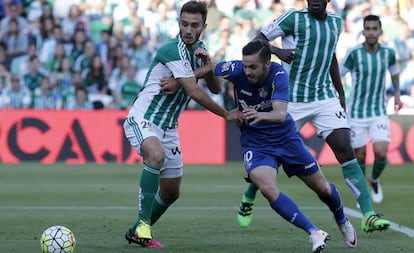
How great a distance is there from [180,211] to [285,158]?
3971mm

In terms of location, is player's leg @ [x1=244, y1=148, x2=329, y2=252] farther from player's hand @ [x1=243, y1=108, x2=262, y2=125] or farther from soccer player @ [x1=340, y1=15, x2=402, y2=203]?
soccer player @ [x1=340, y1=15, x2=402, y2=203]

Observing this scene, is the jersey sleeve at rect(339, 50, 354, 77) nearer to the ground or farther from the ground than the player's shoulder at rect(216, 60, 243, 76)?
nearer to the ground

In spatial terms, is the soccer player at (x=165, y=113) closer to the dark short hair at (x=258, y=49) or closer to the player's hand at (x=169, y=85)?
the player's hand at (x=169, y=85)

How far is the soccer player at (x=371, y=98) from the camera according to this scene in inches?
→ 545

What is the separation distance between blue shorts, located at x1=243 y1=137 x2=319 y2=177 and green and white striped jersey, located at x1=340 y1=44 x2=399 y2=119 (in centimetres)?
560

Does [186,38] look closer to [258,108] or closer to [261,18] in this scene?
[258,108]

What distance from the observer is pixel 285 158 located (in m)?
8.36

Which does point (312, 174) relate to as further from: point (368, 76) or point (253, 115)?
point (368, 76)

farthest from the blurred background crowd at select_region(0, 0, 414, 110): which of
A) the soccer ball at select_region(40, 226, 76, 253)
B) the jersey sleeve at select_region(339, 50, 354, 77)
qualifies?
the soccer ball at select_region(40, 226, 76, 253)

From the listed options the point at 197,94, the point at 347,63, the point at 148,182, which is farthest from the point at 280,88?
the point at 347,63

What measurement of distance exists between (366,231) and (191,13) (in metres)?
2.66

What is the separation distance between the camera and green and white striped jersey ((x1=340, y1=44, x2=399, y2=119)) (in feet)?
45.4

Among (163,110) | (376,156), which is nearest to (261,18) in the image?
(376,156)

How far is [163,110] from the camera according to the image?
8.97m
